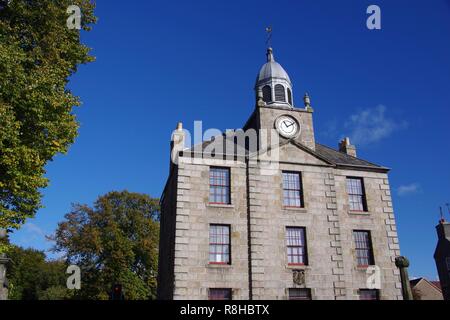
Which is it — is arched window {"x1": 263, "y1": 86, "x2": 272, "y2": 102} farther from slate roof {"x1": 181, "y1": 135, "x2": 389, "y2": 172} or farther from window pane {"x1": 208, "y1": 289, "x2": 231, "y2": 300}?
window pane {"x1": 208, "y1": 289, "x2": 231, "y2": 300}

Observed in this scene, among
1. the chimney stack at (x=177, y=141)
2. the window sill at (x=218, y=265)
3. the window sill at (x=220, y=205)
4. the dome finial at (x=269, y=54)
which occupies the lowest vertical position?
the window sill at (x=218, y=265)

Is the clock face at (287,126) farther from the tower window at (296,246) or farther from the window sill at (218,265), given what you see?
the window sill at (218,265)

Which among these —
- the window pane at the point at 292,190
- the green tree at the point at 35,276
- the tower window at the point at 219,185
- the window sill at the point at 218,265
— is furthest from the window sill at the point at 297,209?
the green tree at the point at 35,276

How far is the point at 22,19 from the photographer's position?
17203 mm

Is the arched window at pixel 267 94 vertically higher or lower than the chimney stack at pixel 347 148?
higher

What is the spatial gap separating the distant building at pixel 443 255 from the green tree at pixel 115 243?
32.7m

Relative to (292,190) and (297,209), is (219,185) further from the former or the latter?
(297,209)

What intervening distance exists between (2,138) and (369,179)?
69.4ft

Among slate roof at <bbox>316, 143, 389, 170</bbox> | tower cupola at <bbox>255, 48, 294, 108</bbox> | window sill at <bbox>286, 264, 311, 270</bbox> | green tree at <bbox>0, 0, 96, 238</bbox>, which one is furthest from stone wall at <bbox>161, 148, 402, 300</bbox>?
green tree at <bbox>0, 0, 96, 238</bbox>

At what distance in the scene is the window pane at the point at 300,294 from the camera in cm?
2091
